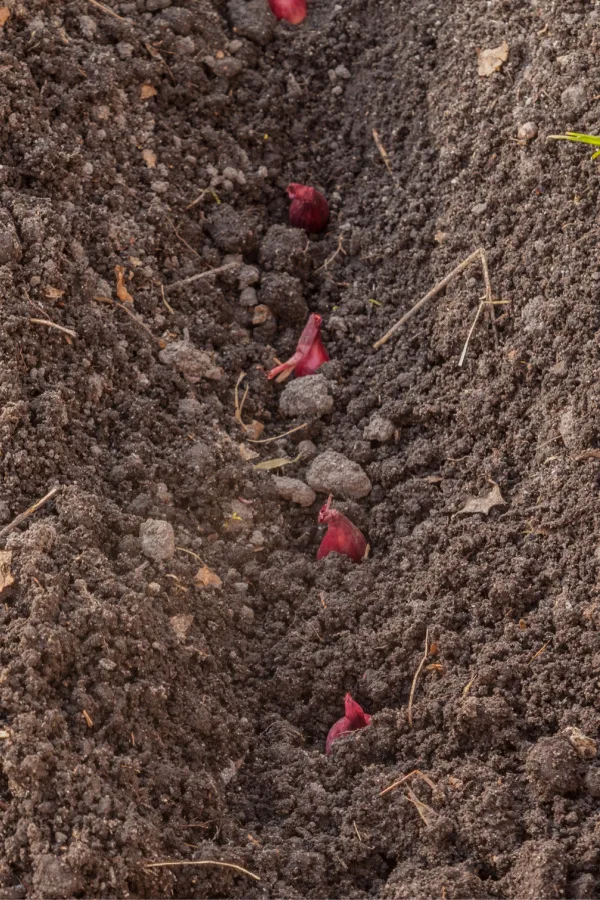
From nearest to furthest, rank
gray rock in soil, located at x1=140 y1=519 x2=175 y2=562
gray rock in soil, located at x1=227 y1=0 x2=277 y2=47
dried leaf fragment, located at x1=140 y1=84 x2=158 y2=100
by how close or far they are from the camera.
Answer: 1. gray rock in soil, located at x1=140 y1=519 x2=175 y2=562
2. dried leaf fragment, located at x1=140 y1=84 x2=158 y2=100
3. gray rock in soil, located at x1=227 y1=0 x2=277 y2=47

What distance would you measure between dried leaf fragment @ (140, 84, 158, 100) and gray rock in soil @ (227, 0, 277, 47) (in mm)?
406

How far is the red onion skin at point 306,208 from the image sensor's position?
2.90 metres

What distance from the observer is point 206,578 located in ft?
7.42

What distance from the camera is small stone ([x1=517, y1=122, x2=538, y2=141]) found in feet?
8.30

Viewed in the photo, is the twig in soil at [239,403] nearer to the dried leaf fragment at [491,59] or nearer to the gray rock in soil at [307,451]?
the gray rock in soil at [307,451]

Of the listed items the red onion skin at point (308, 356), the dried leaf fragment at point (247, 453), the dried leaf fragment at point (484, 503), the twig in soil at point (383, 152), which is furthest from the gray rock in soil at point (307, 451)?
the twig in soil at point (383, 152)

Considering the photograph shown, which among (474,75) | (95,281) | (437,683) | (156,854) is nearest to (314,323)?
(95,281)

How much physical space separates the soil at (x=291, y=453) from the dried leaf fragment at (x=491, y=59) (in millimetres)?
38

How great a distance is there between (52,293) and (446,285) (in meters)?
1.00

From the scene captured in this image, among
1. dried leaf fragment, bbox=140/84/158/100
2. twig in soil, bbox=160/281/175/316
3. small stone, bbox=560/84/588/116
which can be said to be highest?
dried leaf fragment, bbox=140/84/158/100

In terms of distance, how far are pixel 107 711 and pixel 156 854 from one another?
0.89 feet

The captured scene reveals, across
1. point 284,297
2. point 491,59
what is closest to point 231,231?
point 284,297

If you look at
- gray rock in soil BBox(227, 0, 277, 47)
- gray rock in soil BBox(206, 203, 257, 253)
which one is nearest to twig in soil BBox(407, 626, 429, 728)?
gray rock in soil BBox(206, 203, 257, 253)

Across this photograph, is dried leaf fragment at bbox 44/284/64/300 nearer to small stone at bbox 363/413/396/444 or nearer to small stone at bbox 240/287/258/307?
small stone at bbox 240/287/258/307
